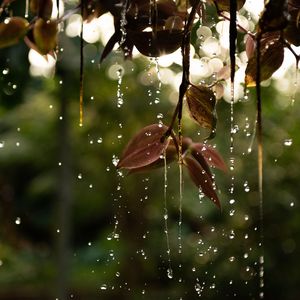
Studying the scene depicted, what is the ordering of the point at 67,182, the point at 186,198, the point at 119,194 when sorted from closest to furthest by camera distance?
1. the point at 67,182
2. the point at 186,198
3. the point at 119,194

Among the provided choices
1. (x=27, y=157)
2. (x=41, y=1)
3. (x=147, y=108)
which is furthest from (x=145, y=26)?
(x=27, y=157)

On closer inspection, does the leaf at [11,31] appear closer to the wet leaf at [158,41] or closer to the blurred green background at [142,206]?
the wet leaf at [158,41]

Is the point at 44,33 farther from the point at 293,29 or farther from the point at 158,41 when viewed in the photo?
the point at 293,29

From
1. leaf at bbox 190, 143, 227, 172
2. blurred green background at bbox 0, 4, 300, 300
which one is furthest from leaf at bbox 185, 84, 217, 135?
blurred green background at bbox 0, 4, 300, 300

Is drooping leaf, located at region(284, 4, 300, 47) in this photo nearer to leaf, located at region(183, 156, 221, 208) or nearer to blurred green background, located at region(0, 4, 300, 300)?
leaf, located at region(183, 156, 221, 208)

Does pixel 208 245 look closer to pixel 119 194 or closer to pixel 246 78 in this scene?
pixel 119 194

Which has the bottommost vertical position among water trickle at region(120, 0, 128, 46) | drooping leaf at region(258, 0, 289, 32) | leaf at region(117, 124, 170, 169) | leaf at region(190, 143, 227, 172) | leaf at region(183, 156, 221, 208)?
leaf at region(183, 156, 221, 208)

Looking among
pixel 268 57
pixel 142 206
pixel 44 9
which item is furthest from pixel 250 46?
pixel 142 206
